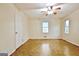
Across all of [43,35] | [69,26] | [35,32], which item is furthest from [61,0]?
[35,32]

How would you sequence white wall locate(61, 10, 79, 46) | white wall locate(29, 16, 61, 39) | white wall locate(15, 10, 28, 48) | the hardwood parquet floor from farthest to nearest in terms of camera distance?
white wall locate(29, 16, 61, 39)
white wall locate(61, 10, 79, 46)
white wall locate(15, 10, 28, 48)
the hardwood parquet floor

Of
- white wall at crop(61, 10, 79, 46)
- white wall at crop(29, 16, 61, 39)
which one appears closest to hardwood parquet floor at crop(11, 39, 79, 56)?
white wall at crop(61, 10, 79, 46)

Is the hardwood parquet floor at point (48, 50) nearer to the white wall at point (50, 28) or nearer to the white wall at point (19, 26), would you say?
the white wall at point (19, 26)

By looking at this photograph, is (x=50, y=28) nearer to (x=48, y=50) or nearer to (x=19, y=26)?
(x=19, y=26)

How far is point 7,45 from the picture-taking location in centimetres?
270

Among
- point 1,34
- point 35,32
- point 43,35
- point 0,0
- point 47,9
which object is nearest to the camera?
point 0,0

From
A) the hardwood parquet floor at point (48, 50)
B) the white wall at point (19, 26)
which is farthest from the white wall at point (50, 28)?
the white wall at point (19, 26)

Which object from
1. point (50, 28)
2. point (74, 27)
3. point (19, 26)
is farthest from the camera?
point (50, 28)

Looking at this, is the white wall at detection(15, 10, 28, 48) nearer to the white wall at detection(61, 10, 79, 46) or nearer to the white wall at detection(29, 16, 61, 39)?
the white wall at detection(29, 16, 61, 39)

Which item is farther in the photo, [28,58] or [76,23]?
[76,23]

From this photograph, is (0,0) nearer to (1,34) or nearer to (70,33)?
(1,34)

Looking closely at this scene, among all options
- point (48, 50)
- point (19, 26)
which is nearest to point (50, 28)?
point (19, 26)

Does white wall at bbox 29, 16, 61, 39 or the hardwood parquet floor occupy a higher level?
white wall at bbox 29, 16, 61, 39

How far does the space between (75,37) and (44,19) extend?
1.42 meters
